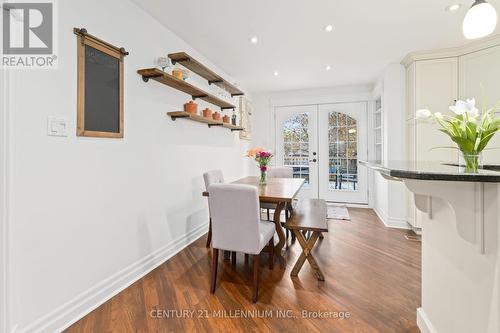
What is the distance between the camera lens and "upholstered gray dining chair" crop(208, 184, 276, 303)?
186 cm

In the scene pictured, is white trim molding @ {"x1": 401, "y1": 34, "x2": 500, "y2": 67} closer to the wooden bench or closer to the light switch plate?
the wooden bench

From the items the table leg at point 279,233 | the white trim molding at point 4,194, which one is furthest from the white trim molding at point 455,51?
the white trim molding at point 4,194

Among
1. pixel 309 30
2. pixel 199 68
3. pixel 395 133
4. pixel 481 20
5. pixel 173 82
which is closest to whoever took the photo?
pixel 481 20

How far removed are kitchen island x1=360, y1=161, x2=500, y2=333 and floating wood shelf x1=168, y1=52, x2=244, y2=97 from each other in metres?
2.26

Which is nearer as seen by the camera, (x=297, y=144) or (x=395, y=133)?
(x=395, y=133)

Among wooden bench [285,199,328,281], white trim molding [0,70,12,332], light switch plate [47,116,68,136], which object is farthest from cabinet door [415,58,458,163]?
white trim molding [0,70,12,332]

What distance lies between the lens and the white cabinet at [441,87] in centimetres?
305

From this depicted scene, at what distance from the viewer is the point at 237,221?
1.93m

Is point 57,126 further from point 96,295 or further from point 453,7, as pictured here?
point 453,7

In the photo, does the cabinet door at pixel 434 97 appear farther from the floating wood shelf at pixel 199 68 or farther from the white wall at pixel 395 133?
the floating wood shelf at pixel 199 68

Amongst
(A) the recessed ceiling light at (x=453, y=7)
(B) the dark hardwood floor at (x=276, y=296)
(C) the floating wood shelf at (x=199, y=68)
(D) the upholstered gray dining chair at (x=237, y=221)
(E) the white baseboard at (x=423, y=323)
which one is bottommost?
(B) the dark hardwood floor at (x=276, y=296)

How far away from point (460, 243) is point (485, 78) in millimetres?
2986

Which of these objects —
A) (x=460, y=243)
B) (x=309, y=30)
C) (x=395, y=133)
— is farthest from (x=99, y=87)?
(x=395, y=133)

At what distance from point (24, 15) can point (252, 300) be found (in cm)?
238
